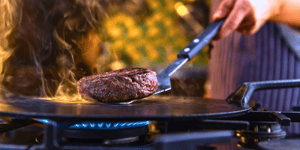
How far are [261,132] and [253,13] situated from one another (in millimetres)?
740

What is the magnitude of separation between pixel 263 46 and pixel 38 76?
7.55ft

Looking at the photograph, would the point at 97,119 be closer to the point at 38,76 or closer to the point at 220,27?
the point at 220,27

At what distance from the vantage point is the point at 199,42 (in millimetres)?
1270

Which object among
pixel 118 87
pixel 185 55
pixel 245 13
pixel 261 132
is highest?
pixel 245 13

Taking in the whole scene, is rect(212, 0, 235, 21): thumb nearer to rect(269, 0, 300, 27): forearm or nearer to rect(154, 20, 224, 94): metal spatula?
rect(154, 20, 224, 94): metal spatula

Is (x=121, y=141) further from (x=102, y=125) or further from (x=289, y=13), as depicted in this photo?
(x=289, y=13)

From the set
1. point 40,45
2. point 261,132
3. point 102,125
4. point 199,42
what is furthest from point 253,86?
point 40,45

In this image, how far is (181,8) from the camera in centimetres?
368

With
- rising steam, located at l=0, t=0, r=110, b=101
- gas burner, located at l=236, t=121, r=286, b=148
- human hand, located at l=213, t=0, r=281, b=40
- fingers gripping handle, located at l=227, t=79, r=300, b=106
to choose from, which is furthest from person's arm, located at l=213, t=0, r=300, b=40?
rising steam, located at l=0, t=0, r=110, b=101

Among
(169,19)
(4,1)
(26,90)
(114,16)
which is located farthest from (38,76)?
(169,19)

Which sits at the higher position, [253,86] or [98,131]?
[253,86]

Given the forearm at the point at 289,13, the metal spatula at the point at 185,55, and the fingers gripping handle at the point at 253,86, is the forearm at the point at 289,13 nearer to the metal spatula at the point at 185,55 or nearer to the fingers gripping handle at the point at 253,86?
the metal spatula at the point at 185,55

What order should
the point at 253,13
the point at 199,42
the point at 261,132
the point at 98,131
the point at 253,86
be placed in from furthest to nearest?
1. the point at 253,13
2. the point at 199,42
3. the point at 253,86
4. the point at 261,132
5. the point at 98,131

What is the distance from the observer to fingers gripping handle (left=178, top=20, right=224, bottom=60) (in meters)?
1.20
